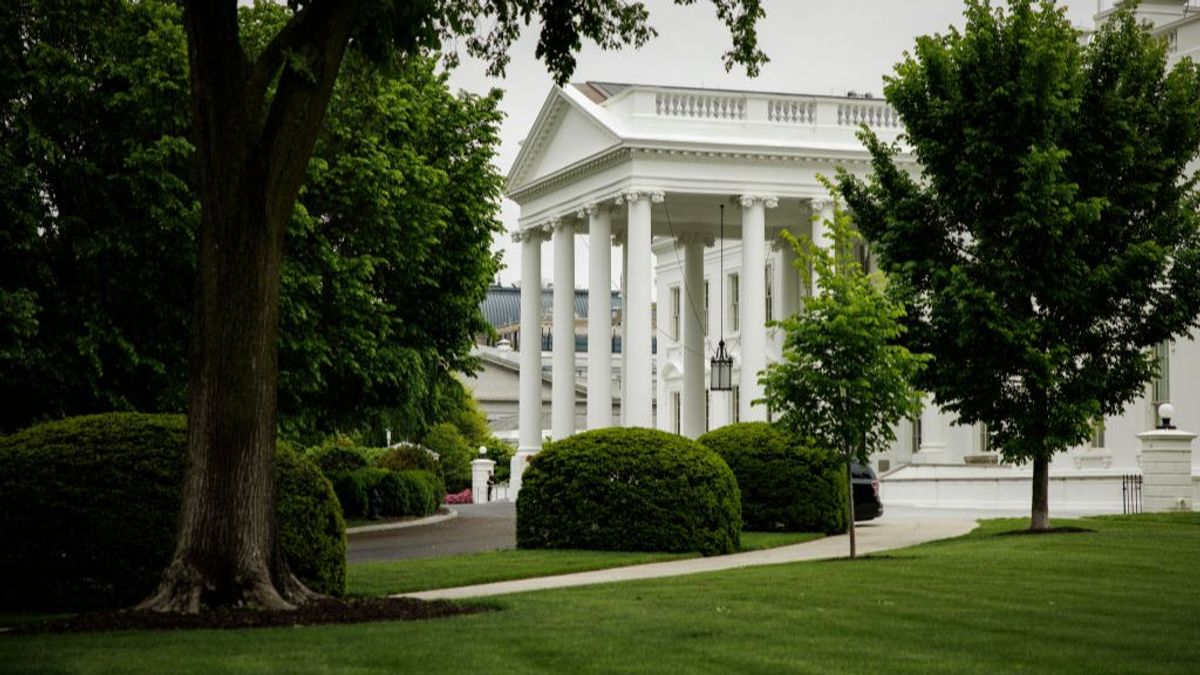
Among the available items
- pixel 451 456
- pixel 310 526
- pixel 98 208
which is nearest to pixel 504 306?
pixel 451 456

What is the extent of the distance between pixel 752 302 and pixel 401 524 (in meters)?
13.1

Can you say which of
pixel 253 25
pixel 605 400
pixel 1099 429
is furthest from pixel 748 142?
pixel 253 25

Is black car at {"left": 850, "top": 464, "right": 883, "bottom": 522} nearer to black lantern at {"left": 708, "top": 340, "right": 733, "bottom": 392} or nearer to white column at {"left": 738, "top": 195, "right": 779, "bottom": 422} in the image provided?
black lantern at {"left": 708, "top": 340, "right": 733, "bottom": 392}

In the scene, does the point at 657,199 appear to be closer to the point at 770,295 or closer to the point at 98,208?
the point at 770,295

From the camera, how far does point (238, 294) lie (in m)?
14.4

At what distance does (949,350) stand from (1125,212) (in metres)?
3.81

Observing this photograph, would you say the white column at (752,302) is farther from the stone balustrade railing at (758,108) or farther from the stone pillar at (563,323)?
the stone pillar at (563,323)

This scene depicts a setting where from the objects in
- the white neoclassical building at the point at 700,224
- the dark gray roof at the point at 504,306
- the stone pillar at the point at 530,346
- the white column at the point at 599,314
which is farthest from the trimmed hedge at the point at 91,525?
the dark gray roof at the point at 504,306

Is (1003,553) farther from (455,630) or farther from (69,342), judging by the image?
(69,342)

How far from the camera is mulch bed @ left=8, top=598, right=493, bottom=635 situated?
43.8 ft

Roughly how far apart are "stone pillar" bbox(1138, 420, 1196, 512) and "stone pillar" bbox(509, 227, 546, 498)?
2335 cm

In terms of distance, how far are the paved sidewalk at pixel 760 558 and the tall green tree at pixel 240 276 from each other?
394 centimetres

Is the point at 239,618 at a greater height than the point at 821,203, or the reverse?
the point at 821,203

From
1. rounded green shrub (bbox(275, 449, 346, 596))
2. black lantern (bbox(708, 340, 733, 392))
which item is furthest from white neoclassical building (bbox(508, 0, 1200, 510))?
rounded green shrub (bbox(275, 449, 346, 596))
